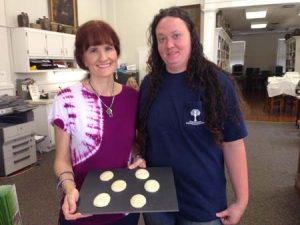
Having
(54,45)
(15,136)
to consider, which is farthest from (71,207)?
(54,45)

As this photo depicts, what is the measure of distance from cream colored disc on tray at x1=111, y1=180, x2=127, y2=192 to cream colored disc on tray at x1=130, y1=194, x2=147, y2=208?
0.07m

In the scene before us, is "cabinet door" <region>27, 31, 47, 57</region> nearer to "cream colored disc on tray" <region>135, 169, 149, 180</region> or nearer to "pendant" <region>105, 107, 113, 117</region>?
"pendant" <region>105, 107, 113, 117</region>

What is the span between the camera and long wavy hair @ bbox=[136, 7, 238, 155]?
104 cm

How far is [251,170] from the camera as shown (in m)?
3.59

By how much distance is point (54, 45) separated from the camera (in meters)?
4.83

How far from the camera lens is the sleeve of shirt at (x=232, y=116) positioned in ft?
3.44

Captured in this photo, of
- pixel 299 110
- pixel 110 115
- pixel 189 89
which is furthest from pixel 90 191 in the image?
pixel 299 110

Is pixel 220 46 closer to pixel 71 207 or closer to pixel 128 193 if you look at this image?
pixel 128 193

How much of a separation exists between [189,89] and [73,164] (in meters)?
0.56

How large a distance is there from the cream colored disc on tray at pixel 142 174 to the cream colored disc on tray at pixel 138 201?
0.09 metres

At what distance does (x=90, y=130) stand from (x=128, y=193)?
30 cm

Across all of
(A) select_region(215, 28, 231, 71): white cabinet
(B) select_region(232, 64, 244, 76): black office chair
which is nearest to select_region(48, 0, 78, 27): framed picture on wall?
(A) select_region(215, 28, 231, 71): white cabinet

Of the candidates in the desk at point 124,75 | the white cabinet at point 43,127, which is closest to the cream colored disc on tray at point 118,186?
the white cabinet at point 43,127

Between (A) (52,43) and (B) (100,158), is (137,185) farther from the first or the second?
(A) (52,43)
